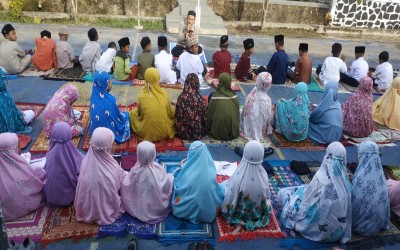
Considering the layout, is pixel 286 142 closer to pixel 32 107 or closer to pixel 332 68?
pixel 332 68

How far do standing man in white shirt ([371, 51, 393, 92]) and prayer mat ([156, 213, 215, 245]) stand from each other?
6190mm

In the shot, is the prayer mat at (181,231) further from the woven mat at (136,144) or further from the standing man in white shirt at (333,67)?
the standing man in white shirt at (333,67)

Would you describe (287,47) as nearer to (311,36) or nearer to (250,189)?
(311,36)

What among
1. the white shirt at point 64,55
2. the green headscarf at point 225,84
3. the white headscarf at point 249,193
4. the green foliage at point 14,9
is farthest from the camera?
the green foliage at point 14,9

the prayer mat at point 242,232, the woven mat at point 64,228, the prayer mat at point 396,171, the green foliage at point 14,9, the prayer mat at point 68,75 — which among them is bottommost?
the prayer mat at point 242,232

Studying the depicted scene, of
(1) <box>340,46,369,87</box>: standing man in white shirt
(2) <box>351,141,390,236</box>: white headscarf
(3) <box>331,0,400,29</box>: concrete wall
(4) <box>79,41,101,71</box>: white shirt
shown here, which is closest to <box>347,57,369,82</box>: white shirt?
(1) <box>340,46,369,87</box>: standing man in white shirt

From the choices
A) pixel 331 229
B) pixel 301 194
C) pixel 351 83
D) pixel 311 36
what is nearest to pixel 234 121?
pixel 301 194

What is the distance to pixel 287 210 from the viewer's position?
3.89 metres

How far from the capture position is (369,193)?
143 inches

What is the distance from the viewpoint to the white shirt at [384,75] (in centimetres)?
787

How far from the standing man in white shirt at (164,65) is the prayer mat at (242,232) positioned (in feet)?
13.5

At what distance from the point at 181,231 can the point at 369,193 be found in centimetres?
202

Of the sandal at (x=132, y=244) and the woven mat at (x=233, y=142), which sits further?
the woven mat at (x=233, y=142)

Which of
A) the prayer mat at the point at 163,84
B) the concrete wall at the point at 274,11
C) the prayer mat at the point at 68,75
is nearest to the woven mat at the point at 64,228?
the prayer mat at the point at 163,84
